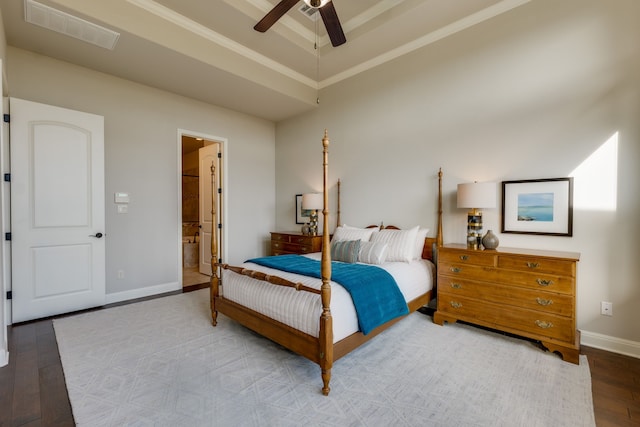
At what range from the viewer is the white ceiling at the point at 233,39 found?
2.96 meters

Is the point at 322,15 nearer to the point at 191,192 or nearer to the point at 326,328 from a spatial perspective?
the point at 326,328

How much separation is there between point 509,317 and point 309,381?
191 centimetres

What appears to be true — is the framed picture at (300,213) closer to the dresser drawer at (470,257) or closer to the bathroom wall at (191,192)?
the dresser drawer at (470,257)

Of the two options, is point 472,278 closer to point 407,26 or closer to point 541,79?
point 541,79

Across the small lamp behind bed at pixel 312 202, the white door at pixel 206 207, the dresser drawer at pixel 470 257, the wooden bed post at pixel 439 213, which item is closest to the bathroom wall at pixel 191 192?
the white door at pixel 206 207

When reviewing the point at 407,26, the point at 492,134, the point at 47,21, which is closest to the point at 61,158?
the point at 47,21

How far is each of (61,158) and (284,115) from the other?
336cm

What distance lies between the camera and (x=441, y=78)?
3.58m

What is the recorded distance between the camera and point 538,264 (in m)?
2.51

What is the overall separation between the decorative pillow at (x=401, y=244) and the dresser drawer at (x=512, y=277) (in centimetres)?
37

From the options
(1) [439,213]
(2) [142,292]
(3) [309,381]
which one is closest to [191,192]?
(2) [142,292]

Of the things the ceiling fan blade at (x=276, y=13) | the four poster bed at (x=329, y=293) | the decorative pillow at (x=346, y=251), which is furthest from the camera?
the decorative pillow at (x=346, y=251)

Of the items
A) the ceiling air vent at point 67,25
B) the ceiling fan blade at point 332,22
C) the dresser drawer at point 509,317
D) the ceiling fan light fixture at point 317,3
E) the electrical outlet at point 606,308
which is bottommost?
the dresser drawer at point 509,317

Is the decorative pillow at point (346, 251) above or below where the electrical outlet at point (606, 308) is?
above
